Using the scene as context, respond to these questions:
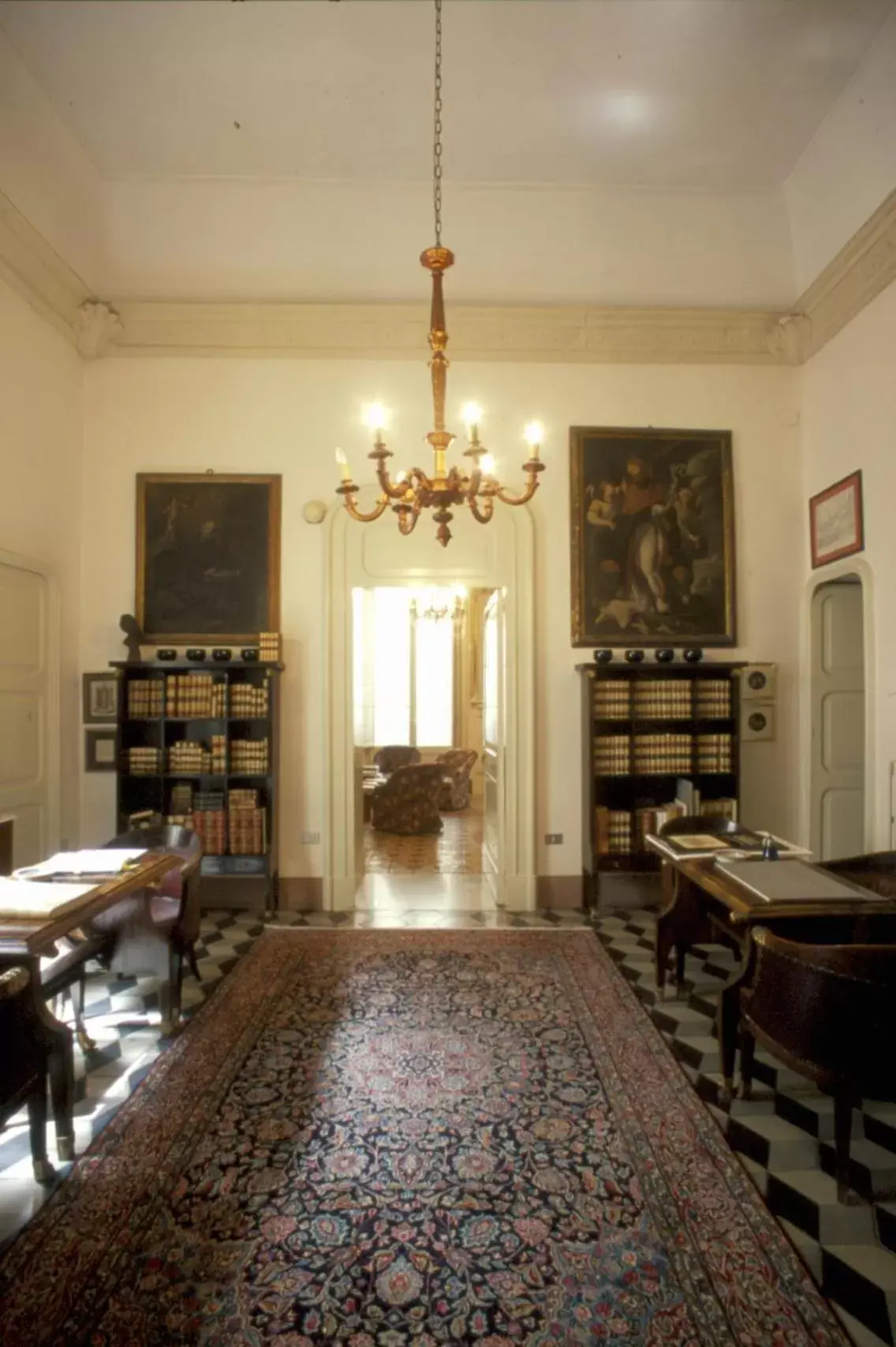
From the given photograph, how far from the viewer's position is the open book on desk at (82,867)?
3.04 metres

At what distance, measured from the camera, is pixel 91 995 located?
167 inches

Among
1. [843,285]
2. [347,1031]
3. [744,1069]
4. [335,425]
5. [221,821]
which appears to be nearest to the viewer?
[744,1069]

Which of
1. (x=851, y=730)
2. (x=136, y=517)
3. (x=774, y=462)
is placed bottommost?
(x=851, y=730)

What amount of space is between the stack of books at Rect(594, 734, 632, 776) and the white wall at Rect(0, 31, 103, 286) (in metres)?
5.87

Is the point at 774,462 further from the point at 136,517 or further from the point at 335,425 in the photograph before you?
the point at 136,517

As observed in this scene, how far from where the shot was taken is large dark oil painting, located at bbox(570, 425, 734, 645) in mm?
6164

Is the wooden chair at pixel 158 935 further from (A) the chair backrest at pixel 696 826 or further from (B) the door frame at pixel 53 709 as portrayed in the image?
(A) the chair backrest at pixel 696 826

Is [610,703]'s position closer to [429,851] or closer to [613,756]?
[613,756]

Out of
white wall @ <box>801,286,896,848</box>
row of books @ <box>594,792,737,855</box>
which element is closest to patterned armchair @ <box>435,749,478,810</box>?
row of books @ <box>594,792,737,855</box>

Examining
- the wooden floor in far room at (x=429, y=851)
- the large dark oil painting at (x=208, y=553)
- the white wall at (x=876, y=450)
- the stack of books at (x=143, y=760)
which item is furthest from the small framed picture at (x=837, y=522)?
the stack of books at (x=143, y=760)

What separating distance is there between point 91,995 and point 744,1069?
12.1 feet

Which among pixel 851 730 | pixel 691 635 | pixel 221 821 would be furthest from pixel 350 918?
pixel 851 730

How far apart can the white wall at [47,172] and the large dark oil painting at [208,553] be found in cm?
184

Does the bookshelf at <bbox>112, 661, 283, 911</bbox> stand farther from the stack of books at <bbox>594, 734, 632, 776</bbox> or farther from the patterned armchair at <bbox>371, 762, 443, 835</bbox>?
the patterned armchair at <bbox>371, 762, 443, 835</bbox>
